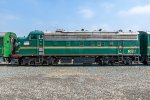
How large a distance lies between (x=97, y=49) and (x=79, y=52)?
7.07 ft

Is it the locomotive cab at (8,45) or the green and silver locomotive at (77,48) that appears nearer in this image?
the green and silver locomotive at (77,48)

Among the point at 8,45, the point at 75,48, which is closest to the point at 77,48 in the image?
the point at 75,48

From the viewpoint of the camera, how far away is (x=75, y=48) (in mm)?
40500

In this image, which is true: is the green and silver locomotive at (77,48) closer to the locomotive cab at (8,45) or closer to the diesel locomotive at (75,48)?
the diesel locomotive at (75,48)

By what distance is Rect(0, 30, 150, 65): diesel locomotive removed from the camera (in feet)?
132

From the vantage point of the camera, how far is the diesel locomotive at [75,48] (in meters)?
40.2

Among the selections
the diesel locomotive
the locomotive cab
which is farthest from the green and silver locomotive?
the locomotive cab

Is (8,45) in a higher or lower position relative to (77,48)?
higher

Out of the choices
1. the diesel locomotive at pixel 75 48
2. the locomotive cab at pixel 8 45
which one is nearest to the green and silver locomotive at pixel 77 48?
the diesel locomotive at pixel 75 48

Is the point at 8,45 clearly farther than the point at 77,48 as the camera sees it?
Yes

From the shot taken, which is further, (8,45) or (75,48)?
(8,45)

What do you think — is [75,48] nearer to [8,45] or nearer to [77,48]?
[77,48]

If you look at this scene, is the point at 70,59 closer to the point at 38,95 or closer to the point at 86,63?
the point at 86,63

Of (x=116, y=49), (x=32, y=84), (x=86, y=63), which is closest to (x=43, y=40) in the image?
(x=86, y=63)
